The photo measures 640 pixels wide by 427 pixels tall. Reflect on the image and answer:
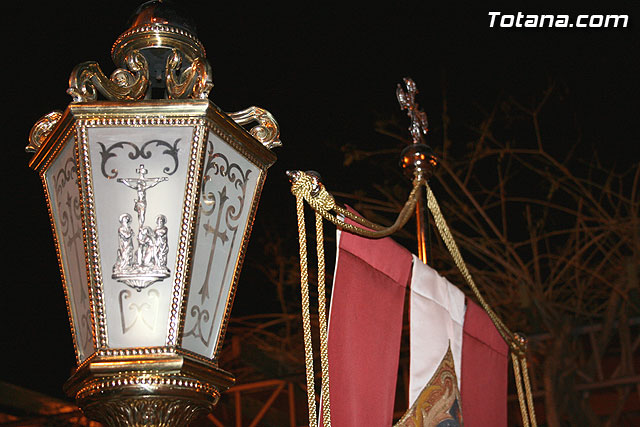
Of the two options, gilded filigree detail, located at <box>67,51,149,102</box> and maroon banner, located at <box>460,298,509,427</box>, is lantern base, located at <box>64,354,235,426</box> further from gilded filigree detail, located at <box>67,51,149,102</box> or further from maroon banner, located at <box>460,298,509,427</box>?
maroon banner, located at <box>460,298,509,427</box>

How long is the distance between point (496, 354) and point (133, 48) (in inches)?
76.8

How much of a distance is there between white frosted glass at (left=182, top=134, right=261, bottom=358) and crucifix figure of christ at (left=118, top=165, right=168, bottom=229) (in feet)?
0.35

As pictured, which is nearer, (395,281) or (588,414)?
(395,281)

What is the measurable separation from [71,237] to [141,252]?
Result: 220 millimetres

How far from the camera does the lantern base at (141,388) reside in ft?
4.49

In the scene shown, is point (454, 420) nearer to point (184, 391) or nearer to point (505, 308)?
point (184, 391)

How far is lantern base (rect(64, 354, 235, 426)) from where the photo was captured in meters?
1.37

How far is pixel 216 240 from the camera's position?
1.57 m

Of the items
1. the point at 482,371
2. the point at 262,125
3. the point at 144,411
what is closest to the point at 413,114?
the point at 482,371

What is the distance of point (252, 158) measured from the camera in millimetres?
1681

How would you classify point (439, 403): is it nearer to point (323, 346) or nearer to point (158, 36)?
point (323, 346)

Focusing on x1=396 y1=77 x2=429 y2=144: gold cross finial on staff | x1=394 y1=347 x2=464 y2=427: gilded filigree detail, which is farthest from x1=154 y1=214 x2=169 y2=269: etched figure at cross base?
x1=396 y1=77 x2=429 y2=144: gold cross finial on staff

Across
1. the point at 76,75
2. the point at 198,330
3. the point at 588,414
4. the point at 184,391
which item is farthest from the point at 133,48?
the point at 588,414

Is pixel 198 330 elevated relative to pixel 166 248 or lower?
lower
